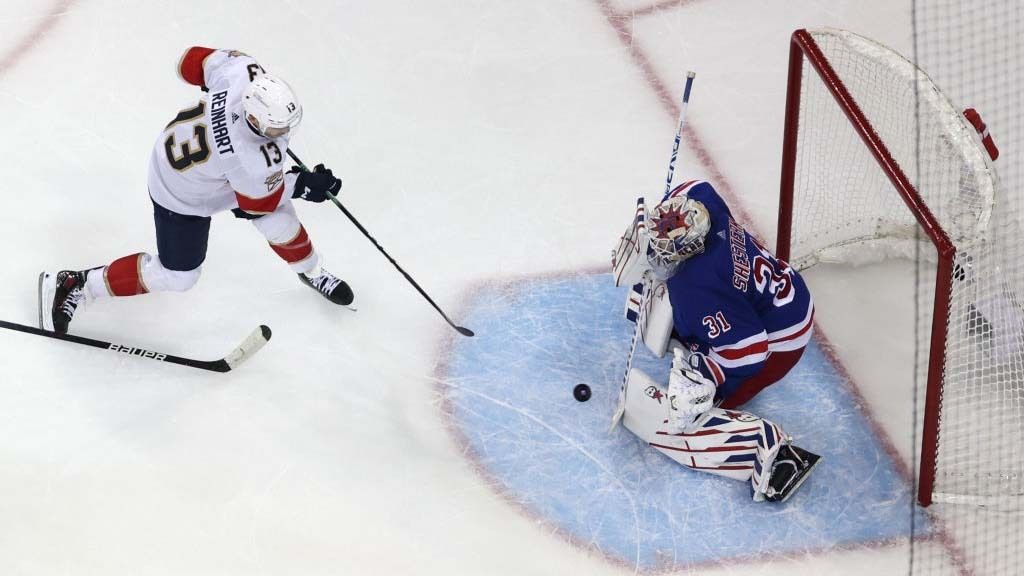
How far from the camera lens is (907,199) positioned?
3010mm

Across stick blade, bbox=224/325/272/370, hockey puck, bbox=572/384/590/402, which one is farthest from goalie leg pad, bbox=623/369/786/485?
stick blade, bbox=224/325/272/370

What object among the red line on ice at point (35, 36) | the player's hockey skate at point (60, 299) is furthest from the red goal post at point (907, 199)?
the red line on ice at point (35, 36)

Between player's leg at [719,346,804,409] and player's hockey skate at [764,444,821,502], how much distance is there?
0.22 meters

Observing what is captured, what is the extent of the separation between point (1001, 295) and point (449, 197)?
6.43 ft

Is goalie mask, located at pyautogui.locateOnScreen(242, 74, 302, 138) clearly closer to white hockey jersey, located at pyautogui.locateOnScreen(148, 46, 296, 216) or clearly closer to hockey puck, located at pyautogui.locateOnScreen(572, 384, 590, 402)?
white hockey jersey, located at pyautogui.locateOnScreen(148, 46, 296, 216)

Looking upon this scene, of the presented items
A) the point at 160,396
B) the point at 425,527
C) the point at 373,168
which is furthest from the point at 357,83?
the point at 425,527

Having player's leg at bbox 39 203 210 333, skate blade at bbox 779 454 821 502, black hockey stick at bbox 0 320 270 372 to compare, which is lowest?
skate blade at bbox 779 454 821 502

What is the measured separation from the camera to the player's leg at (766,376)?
345cm

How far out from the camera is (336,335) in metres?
3.81

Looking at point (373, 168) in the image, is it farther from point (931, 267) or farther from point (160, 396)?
point (931, 267)

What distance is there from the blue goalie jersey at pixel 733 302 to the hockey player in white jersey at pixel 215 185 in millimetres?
1107

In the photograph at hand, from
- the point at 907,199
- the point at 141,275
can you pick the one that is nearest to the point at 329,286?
the point at 141,275

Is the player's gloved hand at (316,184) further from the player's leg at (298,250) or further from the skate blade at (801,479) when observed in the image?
the skate blade at (801,479)

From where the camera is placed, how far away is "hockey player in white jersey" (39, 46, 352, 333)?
319 cm
